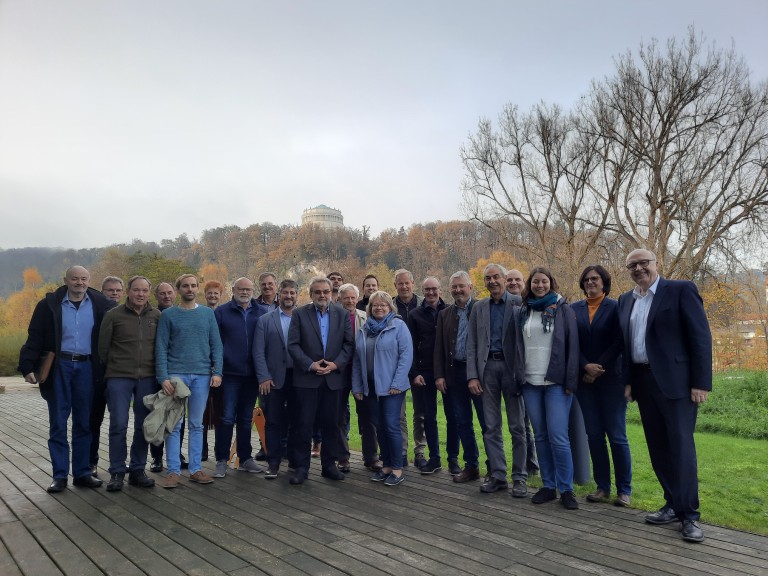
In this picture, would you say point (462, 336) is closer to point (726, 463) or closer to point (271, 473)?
→ point (271, 473)

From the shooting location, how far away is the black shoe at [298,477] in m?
5.13

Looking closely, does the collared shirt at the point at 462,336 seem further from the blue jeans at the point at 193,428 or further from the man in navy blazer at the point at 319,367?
the blue jeans at the point at 193,428

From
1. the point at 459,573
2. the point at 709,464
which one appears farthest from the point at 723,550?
the point at 709,464

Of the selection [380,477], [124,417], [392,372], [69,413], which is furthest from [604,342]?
[69,413]

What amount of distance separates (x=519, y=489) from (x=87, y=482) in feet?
12.3

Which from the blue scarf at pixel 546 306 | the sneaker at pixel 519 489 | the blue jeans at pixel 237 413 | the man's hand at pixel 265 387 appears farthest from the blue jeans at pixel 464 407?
the blue jeans at pixel 237 413

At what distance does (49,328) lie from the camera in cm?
492

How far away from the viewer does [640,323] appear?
4.20m

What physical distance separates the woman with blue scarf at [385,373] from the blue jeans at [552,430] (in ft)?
3.87

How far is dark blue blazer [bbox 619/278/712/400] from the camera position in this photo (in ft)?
12.7

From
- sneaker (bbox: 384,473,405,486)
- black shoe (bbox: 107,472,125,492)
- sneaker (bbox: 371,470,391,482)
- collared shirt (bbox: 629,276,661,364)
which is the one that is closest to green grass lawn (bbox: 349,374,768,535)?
sneaker (bbox: 384,473,405,486)

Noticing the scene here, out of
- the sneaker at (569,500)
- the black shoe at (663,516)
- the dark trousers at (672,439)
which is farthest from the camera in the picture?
the sneaker at (569,500)

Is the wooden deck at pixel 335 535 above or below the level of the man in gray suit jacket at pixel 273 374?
below

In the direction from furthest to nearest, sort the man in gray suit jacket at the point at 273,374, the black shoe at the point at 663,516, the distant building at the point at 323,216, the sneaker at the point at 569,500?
the distant building at the point at 323,216 → the man in gray suit jacket at the point at 273,374 → the sneaker at the point at 569,500 → the black shoe at the point at 663,516
